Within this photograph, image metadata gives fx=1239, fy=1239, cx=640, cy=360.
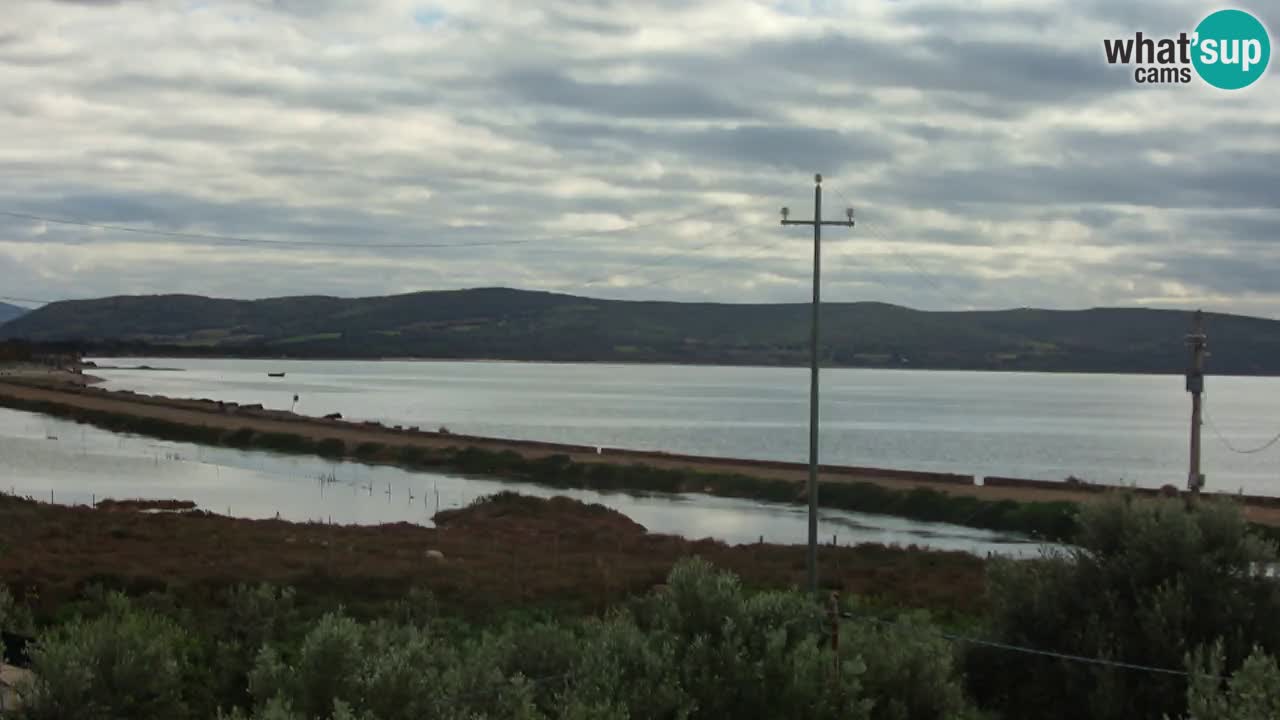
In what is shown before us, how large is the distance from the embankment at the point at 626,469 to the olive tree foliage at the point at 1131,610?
1555 inches

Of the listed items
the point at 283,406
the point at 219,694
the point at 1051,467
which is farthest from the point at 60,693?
the point at 283,406

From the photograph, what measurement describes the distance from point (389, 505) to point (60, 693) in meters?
52.1

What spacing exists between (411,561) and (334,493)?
34.0 metres

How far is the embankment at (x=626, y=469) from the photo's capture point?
63.7 meters

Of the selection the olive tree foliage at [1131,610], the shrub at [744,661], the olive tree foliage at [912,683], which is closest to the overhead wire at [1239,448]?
the olive tree foliage at [1131,610]

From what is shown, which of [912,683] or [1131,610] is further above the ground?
[1131,610]

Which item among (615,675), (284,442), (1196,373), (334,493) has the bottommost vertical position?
(334,493)

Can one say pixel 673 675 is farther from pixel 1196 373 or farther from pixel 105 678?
pixel 1196 373

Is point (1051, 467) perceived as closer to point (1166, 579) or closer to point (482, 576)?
point (482, 576)

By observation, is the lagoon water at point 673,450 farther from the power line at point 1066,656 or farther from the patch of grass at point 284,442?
the power line at point 1066,656

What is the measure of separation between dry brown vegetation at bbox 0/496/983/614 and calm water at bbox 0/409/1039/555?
755 cm

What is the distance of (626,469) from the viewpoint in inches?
3157

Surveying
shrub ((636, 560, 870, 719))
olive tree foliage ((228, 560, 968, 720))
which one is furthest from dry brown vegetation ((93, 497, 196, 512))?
shrub ((636, 560, 870, 719))

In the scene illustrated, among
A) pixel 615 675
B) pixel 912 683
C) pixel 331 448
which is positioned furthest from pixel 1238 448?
pixel 615 675
